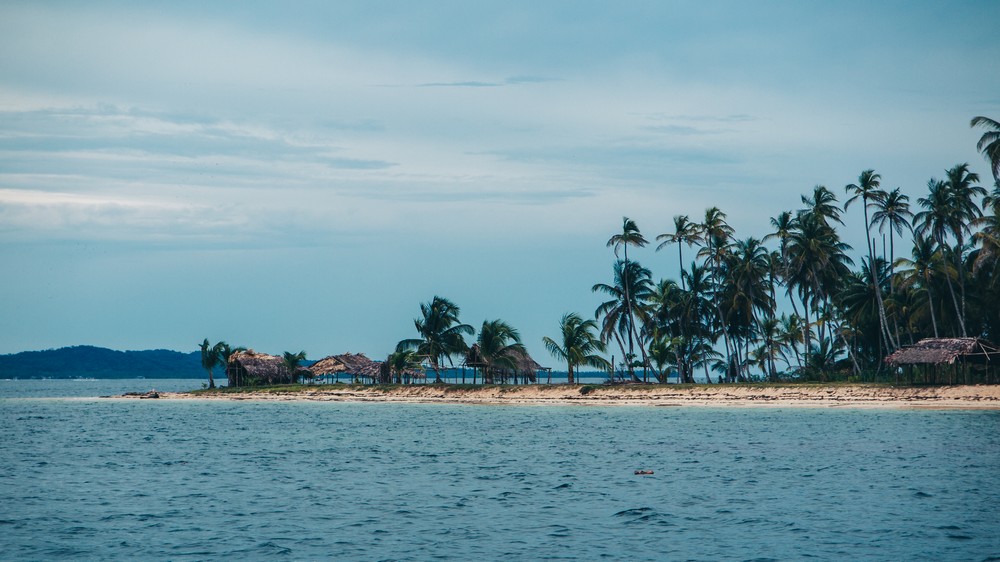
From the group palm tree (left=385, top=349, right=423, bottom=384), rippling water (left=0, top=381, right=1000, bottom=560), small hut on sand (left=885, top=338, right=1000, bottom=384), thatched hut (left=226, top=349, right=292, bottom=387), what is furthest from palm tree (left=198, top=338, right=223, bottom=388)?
small hut on sand (left=885, top=338, right=1000, bottom=384)

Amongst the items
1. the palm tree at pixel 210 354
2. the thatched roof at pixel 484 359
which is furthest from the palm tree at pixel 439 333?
the palm tree at pixel 210 354

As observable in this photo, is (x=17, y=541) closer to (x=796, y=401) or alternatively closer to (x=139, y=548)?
(x=139, y=548)

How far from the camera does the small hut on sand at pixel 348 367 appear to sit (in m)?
90.0

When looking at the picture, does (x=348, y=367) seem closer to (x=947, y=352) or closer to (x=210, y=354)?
(x=210, y=354)

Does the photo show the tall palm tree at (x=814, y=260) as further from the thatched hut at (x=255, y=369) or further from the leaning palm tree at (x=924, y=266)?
the thatched hut at (x=255, y=369)

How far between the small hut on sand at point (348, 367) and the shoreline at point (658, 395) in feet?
8.79

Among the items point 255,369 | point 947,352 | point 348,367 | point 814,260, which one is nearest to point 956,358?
point 947,352

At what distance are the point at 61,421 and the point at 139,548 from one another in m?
46.3

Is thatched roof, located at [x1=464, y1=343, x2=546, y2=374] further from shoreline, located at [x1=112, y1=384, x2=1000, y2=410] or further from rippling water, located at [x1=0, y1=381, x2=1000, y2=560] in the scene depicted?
rippling water, located at [x1=0, y1=381, x2=1000, y2=560]

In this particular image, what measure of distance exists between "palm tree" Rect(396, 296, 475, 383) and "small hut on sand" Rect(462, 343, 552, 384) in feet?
4.31

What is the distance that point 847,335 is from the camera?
3135 inches

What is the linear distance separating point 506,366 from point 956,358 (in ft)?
112

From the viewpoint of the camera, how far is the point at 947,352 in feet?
192

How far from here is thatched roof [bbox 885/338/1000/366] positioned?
2287 inches
